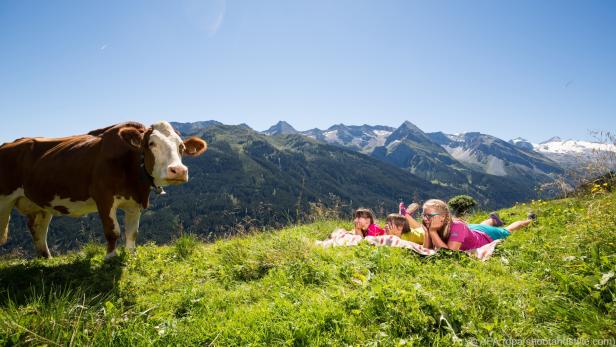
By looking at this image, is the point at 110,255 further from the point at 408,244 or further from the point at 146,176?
the point at 408,244

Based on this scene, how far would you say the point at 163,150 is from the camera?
22.2 ft

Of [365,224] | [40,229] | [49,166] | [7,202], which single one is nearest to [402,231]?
[365,224]

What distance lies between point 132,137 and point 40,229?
4443mm

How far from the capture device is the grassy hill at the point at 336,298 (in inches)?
137

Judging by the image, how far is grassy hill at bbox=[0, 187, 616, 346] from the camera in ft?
11.4

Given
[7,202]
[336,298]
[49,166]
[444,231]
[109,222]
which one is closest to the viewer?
[336,298]

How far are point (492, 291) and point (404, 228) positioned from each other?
507 centimetres

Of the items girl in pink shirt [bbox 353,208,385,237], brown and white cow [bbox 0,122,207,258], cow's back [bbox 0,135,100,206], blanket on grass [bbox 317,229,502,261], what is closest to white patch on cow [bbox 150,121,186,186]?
brown and white cow [bbox 0,122,207,258]

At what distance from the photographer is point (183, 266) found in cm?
698

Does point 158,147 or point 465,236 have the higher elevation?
point 158,147

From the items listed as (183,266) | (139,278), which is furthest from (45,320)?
(183,266)

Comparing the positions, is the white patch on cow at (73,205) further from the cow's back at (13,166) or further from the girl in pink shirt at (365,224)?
the girl in pink shirt at (365,224)

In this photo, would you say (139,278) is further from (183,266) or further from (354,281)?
(354,281)

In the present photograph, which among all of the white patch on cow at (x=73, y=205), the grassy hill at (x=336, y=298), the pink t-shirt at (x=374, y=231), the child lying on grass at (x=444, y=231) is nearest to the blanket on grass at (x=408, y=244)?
the grassy hill at (x=336, y=298)
